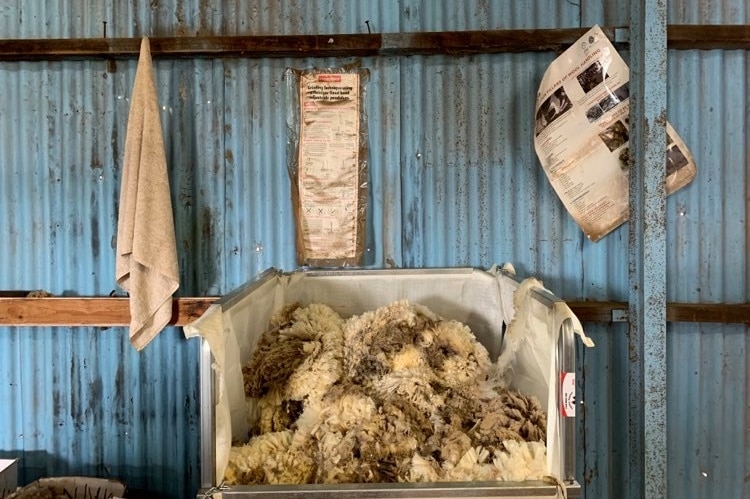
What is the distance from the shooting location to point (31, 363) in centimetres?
224

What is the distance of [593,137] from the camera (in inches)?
83.0

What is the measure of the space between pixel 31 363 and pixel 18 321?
0.41 metres

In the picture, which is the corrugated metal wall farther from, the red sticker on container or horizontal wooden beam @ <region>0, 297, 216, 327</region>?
the red sticker on container

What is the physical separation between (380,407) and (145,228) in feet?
3.76

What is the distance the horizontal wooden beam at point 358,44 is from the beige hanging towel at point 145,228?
0.28m

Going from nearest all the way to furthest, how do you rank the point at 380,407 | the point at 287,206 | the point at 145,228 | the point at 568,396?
the point at 568,396 → the point at 380,407 → the point at 145,228 → the point at 287,206

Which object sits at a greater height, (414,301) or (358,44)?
(358,44)

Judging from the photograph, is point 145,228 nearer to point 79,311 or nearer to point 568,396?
point 79,311

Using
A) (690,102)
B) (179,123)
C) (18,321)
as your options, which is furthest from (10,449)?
(690,102)

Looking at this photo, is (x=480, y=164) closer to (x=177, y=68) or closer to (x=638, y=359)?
(x=638, y=359)

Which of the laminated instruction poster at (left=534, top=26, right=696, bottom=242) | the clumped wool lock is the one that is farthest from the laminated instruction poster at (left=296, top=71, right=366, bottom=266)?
the laminated instruction poster at (left=534, top=26, right=696, bottom=242)

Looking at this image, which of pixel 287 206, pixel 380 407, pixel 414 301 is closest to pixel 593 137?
pixel 414 301

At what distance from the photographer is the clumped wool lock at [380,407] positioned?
120 cm

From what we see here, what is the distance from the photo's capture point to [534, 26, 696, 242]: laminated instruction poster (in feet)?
6.85
